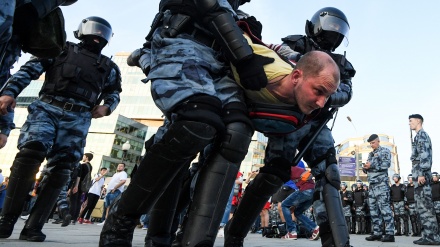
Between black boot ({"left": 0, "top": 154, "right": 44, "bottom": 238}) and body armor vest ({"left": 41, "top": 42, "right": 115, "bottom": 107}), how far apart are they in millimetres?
605

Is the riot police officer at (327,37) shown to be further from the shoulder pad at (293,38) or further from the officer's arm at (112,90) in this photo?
the officer's arm at (112,90)

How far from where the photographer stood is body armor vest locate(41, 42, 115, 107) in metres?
3.08

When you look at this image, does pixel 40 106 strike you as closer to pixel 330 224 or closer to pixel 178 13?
pixel 178 13

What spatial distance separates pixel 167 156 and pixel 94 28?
2354 millimetres

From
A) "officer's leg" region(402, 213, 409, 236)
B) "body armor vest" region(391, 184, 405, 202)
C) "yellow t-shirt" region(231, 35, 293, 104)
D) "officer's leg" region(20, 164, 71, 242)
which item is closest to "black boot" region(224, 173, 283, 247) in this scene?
"yellow t-shirt" region(231, 35, 293, 104)

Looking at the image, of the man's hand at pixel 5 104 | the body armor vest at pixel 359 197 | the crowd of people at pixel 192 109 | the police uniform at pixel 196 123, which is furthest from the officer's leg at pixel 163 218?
the body armor vest at pixel 359 197

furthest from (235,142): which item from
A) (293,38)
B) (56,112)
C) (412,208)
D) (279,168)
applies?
(412,208)

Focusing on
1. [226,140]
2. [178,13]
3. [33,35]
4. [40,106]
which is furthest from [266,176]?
[40,106]

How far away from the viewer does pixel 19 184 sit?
2.70 m

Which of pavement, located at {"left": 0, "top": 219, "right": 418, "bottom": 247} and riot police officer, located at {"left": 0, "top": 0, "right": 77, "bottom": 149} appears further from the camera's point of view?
pavement, located at {"left": 0, "top": 219, "right": 418, "bottom": 247}

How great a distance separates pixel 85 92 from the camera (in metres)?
3.17

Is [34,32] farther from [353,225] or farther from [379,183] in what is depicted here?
[353,225]

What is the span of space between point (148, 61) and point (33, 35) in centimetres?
83

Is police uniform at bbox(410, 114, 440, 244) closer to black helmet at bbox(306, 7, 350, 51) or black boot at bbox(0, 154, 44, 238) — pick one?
black helmet at bbox(306, 7, 350, 51)
